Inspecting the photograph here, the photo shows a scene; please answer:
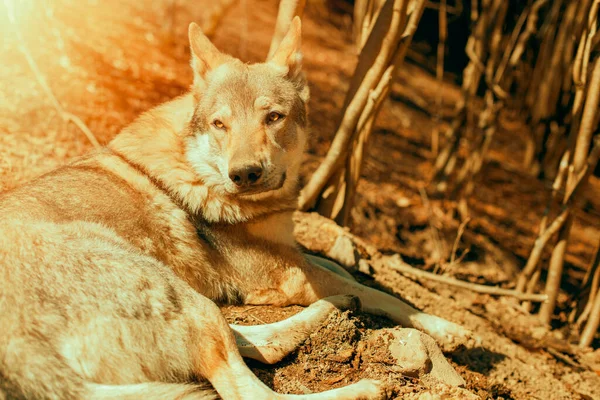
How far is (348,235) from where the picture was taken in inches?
221

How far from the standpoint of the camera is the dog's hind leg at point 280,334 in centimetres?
352

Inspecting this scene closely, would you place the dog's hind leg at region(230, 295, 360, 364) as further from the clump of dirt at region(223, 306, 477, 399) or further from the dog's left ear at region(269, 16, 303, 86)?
the dog's left ear at region(269, 16, 303, 86)

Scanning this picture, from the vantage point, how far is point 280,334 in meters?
3.71

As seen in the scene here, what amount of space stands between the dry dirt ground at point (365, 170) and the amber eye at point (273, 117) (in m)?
1.34

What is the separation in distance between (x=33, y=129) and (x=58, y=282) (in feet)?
14.1

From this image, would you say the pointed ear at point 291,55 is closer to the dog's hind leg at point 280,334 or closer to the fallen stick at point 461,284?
the dog's hind leg at point 280,334

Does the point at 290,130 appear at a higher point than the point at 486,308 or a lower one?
higher

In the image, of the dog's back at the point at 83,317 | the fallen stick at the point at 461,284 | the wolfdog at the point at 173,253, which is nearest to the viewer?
the dog's back at the point at 83,317

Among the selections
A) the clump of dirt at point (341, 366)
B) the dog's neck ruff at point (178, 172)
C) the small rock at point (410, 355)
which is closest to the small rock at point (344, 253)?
the dog's neck ruff at point (178, 172)

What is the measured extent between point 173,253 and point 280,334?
2.89ft

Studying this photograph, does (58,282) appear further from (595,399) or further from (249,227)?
(595,399)

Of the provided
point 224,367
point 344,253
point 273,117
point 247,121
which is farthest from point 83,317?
point 344,253

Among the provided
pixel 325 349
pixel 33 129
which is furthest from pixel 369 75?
pixel 33 129

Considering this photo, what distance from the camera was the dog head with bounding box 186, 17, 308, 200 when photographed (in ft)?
12.6
